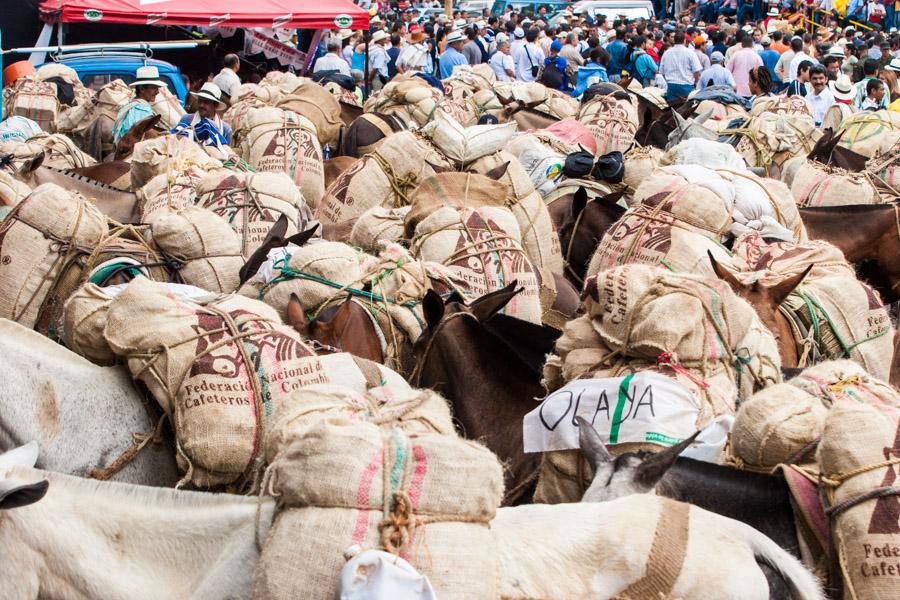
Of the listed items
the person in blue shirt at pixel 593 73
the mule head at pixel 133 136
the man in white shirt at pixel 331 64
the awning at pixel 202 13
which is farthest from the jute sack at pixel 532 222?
the awning at pixel 202 13

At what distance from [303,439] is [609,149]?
8.73 meters

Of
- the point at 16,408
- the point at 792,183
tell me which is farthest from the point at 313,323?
the point at 792,183

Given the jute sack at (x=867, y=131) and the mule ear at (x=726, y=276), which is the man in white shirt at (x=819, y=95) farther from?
the mule ear at (x=726, y=276)

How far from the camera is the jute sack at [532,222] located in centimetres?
710

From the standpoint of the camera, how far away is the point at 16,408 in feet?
11.4

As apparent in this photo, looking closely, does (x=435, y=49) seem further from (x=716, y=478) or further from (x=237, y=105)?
(x=716, y=478)

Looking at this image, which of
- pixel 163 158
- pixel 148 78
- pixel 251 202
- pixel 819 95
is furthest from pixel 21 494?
pixel 819 95

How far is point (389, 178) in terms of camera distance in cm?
766

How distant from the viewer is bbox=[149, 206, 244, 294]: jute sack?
16.4 ft

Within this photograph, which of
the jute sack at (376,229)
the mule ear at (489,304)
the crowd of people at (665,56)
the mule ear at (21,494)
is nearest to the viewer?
the mule ear at (21,494)

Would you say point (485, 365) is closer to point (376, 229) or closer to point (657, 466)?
point (657, 466)

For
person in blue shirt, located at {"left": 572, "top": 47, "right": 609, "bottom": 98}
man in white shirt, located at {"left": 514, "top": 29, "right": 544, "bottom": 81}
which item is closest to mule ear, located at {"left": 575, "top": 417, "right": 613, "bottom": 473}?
person in blue shirt, located at {"left": 572, "top": 47, "right": 609, "bottom": 98}

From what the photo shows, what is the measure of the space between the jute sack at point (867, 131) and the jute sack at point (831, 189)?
1.87 meters

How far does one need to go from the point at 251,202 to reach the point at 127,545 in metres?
3.93
